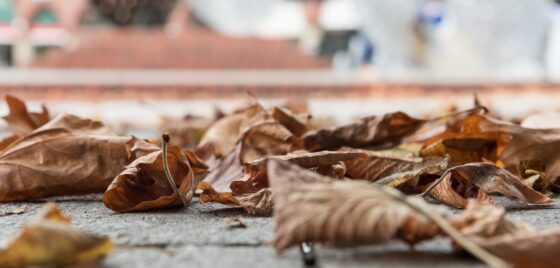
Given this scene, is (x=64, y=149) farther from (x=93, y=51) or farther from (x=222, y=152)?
(x=93, y=51)

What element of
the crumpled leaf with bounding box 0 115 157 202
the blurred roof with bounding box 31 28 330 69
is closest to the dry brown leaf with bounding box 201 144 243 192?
the crumpled leaf with bounding box 0 115 157 202

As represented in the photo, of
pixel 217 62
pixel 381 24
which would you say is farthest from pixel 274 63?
pixel 381 24

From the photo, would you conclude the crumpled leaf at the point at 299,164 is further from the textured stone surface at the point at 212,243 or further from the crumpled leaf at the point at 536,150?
the crumpled leaf at the point at 536,150

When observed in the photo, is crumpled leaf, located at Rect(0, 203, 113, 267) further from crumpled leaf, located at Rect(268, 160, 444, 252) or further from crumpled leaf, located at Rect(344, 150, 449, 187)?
crumpled leaf, located at Rect(344, 150, 449, 187)

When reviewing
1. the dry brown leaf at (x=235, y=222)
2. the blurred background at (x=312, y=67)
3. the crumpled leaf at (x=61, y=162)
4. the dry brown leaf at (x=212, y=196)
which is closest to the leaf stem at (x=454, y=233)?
the dry brown leaf at (x=235, y=222)

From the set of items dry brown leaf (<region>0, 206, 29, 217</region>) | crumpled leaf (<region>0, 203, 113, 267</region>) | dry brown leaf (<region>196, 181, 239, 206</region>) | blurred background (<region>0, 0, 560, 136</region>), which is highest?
crumpled leaf (<region>0, 203, 113, 267</region>)

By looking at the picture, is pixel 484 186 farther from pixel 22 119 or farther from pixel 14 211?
pixel 22 119
